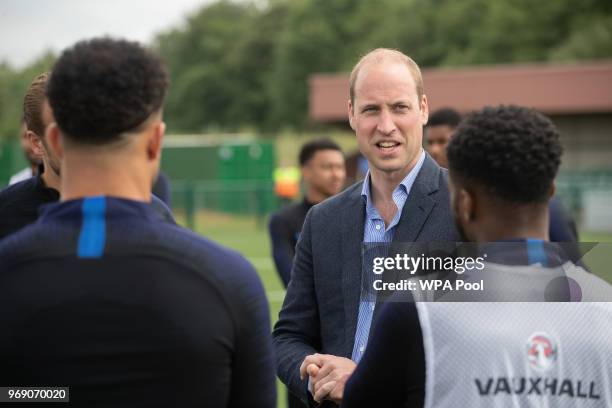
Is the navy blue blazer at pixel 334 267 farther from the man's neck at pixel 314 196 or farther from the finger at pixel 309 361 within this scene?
the man's neck at pixel 314 196

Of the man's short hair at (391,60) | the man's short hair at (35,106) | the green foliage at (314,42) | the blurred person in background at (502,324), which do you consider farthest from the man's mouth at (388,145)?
the green foliage at (314,42)

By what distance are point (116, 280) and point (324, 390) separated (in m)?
1.16

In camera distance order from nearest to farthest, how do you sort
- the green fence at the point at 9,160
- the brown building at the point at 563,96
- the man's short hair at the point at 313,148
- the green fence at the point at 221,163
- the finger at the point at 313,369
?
the finger at the point at 313,369 < the man's short hair at the point at 313,148 < the green fence at the point at 9,160 < the green fence at the point at 221,163 < the brown building at the point at 563,96

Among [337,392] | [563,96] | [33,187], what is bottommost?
[337,392]

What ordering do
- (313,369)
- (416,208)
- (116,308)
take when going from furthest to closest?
(416,208), (313,369), (116,308)

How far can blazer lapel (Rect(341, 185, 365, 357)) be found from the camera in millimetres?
3479

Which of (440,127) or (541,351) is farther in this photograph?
(440,127)

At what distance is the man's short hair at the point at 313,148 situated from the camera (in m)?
8.15

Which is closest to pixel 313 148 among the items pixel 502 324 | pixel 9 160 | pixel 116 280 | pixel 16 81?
pixel 502 324

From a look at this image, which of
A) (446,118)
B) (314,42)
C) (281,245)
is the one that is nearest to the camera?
(446,118)

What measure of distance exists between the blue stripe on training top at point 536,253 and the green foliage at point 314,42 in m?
52.7

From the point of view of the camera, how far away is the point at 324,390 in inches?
125

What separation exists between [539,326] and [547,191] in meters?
0.34

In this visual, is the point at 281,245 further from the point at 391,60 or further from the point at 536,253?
the point at 536,253
